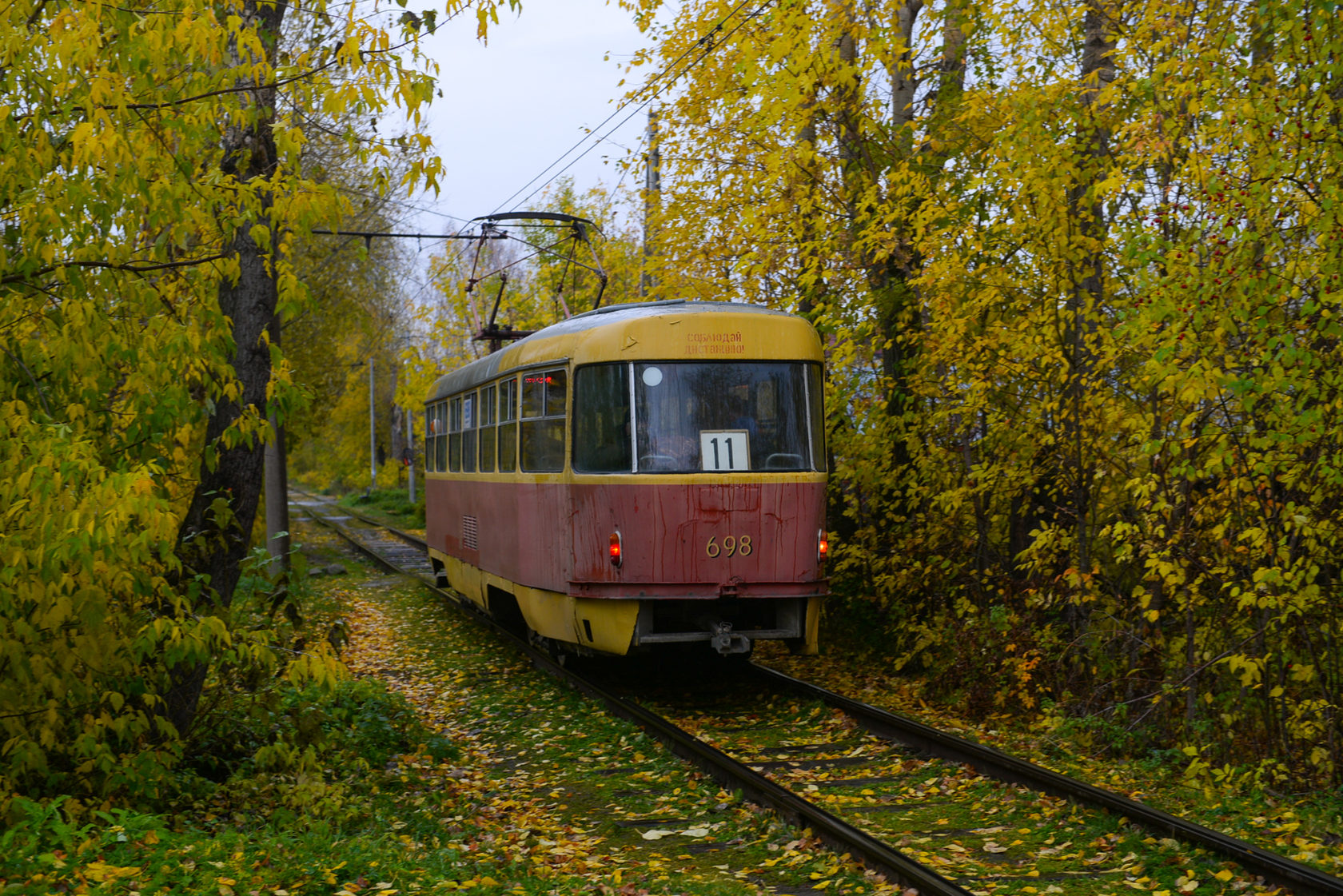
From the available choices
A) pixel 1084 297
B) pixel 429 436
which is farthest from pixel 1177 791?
pixel 429 436

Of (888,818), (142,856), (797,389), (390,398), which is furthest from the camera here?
(390,398)

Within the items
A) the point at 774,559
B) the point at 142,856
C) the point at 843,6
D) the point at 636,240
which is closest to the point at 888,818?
the point at 774,559

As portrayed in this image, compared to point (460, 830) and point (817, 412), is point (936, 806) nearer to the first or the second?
point (460, 830)

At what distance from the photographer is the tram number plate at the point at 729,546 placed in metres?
9.39

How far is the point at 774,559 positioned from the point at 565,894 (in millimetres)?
4417

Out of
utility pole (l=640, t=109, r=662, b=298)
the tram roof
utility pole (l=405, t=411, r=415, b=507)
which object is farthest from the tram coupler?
utility pole (l=405, t=411, r=415, b=507)

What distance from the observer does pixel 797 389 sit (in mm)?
9875

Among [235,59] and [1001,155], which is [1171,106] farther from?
[235,59]

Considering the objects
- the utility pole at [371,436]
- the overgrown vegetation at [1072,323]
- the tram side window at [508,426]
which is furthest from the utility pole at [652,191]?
the utility pole at [371,436]

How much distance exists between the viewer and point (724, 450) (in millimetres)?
9570

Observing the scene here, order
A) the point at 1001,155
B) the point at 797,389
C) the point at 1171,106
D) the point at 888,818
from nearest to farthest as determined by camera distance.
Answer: the point at 888,818 → the point at 1171,106 → the point at 1001,155 → the point at 797,389

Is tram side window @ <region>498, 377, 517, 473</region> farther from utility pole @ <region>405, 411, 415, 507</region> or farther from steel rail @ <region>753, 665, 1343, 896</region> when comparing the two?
utility pole @ <region>405, 411, 415, 507</region>

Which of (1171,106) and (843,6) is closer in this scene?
(1171,106)

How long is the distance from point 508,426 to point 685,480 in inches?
114
